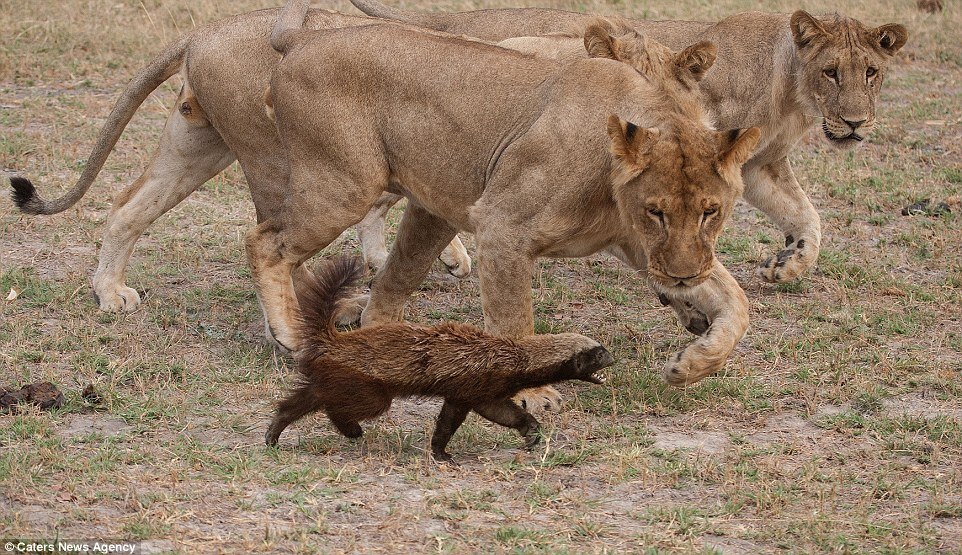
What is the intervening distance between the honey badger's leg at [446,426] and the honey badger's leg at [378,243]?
266 centimetres

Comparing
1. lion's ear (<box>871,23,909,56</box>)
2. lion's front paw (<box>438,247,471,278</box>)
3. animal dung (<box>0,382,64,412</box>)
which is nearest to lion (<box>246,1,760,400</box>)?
animal dung (<box>0,382,64,412</box>)

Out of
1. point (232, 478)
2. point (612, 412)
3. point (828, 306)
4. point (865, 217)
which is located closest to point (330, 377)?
point (232, 478)

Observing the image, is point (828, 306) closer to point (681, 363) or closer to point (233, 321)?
point (681, 363)

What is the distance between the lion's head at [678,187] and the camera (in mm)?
4566

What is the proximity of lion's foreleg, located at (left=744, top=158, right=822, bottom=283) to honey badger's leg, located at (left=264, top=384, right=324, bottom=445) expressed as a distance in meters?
3.04

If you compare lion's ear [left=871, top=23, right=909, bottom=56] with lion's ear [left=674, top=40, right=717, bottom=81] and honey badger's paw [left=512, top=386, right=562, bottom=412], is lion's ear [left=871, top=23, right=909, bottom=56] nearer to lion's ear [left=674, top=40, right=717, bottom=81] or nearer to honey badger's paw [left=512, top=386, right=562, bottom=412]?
lion's ear [left=674, top=40, right=717, bottom=81]

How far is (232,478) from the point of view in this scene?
4191 mm

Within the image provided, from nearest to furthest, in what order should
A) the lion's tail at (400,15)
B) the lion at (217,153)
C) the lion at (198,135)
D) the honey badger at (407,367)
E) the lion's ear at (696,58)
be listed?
the honey badger at (407,367) < the lion at (217,153) < the lion's ear at (696,58) < the lion at (198,135) < the lion's tail at (400,15)

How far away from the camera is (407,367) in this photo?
439 centimetres

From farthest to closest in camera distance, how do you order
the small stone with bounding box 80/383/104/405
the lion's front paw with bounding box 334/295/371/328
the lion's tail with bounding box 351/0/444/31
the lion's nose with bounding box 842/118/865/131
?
the lion's tail with bounding box 351/0/444/31 → the lion's nose with bounding box 842/118/865/131 → the lion's front paw with bounding box 334/295/371/328 → the small stone with bounding box 80/383/104/405

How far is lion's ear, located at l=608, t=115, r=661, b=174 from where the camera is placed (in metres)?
4.51

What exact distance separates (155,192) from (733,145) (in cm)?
303

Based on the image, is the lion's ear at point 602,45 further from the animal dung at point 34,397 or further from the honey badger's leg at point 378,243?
the animal dung at point 34,397

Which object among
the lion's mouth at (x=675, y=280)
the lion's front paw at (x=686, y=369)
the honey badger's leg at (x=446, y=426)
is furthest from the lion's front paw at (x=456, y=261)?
the honey badger's leg at (x=446, y=426)
